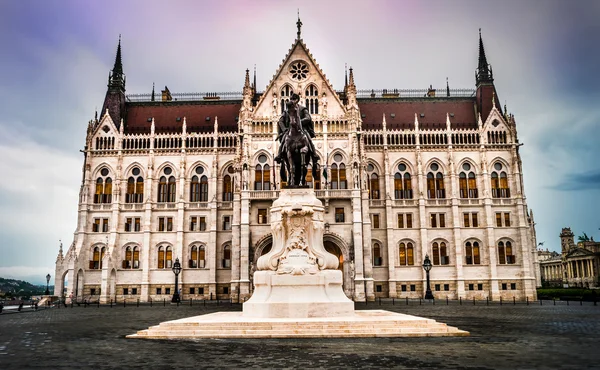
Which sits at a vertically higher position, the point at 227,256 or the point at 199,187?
the point at 199,187

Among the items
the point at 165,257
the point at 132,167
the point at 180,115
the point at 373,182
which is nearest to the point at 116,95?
the point at 180,115

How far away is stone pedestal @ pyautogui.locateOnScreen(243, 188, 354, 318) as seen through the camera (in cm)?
1861

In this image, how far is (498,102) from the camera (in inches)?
2562

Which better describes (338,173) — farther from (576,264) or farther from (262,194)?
(576,264)

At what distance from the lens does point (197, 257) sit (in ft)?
197

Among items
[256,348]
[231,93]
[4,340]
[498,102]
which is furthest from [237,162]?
[256,348]

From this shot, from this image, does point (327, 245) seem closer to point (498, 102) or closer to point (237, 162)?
point (237, 162)

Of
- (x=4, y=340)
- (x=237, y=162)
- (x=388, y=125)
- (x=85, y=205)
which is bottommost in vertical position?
(x=4, y=340)

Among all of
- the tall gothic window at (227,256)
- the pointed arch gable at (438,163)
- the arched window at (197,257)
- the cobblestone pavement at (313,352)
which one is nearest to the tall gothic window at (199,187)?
the arched window at (197,257)

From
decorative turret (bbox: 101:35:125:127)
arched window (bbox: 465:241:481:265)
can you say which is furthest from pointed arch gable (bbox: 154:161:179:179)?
arched window (bbox: 465:241:481:265)

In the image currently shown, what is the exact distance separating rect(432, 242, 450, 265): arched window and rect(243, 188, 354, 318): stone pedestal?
41.9 m

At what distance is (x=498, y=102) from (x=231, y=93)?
34630mm

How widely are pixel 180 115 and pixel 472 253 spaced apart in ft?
130

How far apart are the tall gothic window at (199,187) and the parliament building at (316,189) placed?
0.39 ft
